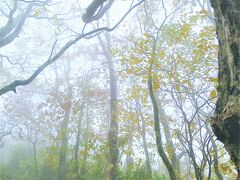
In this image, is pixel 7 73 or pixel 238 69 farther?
pixel 7 73

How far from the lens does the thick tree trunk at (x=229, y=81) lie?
2.22 metres

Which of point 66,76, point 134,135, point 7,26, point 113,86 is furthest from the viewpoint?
point 66,76

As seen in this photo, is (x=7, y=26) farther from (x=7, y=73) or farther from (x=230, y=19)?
(x=7, y=73)

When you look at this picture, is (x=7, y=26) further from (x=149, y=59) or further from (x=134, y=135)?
(x=134, y=135)

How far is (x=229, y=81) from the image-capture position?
2398mm

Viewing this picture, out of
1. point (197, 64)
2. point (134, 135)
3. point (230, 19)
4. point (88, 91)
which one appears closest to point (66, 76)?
point (88, 91)

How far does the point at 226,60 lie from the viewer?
8.17 ft

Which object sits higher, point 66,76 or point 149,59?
point 66,76

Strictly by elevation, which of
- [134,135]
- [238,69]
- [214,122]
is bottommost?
[214,122]

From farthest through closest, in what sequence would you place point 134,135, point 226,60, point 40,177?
1. point 134,135
2. point 40,177
3. point 226,60

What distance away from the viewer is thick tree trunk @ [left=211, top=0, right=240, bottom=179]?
222cm

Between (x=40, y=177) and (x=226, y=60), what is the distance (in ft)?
42.2

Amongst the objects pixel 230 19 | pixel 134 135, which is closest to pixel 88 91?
pixel 134 135

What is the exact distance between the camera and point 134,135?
1472 centimetres
